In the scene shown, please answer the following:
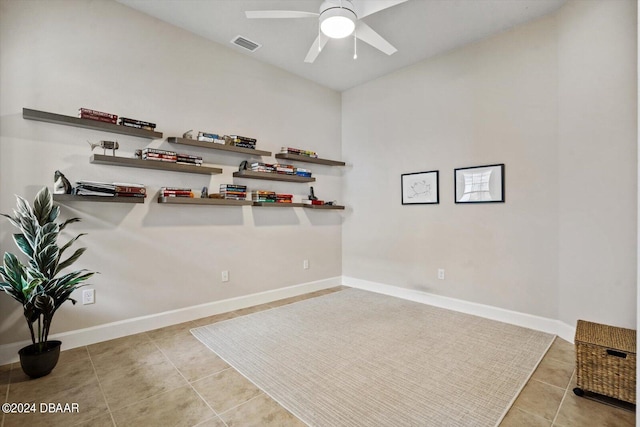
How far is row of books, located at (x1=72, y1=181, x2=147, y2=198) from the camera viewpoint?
2482 millimetres

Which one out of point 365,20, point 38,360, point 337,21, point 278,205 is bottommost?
point 38,360

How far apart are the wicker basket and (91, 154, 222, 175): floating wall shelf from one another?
3.29m

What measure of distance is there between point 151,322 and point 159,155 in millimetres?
1591

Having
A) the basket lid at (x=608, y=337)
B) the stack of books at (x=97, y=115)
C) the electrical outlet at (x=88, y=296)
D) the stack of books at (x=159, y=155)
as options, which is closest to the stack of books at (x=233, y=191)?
the stack of books at (x=159, y=155)

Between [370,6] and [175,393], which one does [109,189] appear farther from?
[370,6]

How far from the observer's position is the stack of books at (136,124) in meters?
2.74

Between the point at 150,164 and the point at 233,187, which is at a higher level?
the point at 150,164

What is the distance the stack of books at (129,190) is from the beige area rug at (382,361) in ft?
4.51

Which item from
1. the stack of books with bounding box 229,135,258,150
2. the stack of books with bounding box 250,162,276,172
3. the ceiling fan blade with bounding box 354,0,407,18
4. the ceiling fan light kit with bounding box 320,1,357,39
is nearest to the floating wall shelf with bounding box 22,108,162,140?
the stack of books with bounding box 229,135,258,150

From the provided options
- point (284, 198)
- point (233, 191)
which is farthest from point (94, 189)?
point (284, 198)

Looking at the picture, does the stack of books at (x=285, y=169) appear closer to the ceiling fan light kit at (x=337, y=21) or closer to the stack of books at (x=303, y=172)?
the stack of books at (x=303, y=172)

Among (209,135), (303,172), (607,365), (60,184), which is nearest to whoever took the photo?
(607,365)

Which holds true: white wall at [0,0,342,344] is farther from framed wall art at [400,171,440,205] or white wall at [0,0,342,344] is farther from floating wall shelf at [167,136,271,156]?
framed wall art at [400,171,440,205]

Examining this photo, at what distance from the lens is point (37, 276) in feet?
6.62
